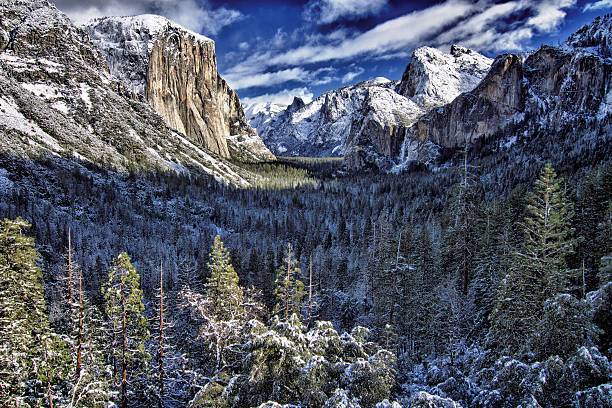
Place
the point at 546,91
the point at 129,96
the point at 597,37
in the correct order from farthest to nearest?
the point at 129,96, the point at 546,91, the point at 597,37

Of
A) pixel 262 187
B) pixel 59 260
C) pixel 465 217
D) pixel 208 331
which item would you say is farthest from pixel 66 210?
pixel 465 217

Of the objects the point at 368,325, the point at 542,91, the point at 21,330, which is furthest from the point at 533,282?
the point at 542,91

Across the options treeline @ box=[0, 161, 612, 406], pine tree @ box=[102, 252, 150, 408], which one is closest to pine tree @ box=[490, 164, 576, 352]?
treeline @ box=[0, 161, 612, 406]

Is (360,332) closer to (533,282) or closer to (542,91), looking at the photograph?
(533,282)

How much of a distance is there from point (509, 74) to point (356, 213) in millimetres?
133028

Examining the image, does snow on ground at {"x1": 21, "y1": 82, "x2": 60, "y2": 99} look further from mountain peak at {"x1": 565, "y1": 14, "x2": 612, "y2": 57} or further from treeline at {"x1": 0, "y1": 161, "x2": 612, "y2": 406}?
mountain peak at {"x1": 565, "y1": 14, "x2": 612, "y2": 57}

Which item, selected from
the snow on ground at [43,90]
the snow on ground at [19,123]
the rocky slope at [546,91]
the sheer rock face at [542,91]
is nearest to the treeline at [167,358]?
the snow on ground at [19,123]

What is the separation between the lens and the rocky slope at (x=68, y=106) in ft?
400

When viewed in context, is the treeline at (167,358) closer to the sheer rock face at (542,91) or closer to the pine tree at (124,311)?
the pine tree at (124,311)

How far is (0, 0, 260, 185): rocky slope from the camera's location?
400ft

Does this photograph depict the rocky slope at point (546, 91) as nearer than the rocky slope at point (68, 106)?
No

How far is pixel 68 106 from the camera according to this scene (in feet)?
462

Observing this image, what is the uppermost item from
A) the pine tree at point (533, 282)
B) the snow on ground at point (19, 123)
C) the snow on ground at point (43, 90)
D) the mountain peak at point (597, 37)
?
the mountain peak at point (597, 37)

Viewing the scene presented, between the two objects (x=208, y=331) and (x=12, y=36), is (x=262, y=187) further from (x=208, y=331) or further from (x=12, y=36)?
(x=208, y=331)
